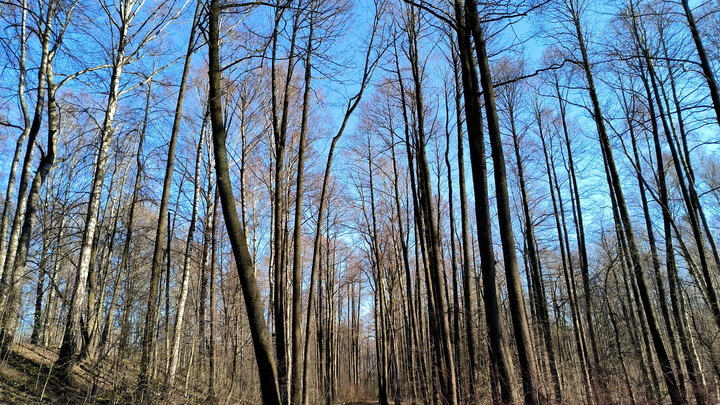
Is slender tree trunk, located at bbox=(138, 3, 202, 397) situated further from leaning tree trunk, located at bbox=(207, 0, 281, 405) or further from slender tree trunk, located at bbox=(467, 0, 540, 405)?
slender tree trunk, located at bbox=(467, 0, 540, 405)

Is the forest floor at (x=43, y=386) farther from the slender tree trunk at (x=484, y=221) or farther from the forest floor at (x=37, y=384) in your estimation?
the slender tree trunk at (x=484, y=221)

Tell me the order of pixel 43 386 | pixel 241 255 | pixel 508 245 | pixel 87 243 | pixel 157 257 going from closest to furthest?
pixel 241 255 → pixel 508 245 → pixel 43 386 → pixel 87 243 → pixel 157 257

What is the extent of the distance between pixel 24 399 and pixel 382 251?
16536mm

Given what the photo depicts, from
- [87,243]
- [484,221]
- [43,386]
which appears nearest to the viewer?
[484,221]

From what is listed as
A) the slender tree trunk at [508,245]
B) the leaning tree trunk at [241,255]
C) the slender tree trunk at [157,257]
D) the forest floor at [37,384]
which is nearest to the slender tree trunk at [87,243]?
the forest floor at [37,384]

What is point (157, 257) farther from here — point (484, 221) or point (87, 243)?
point (484, 221)

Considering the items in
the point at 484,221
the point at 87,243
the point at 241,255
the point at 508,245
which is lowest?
the point at 241,255

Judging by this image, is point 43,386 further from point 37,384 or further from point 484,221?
point 484,221

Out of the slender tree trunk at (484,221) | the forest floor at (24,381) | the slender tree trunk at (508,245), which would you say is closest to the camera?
the slender tree trunk at (508,245)

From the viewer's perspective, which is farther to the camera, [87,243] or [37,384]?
[87,243]

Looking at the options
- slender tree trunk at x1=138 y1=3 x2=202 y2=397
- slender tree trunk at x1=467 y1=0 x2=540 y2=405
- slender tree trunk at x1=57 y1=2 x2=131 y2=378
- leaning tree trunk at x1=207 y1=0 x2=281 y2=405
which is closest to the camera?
leaning tree trunk at x1=207 y1=0 x2=281 y2=405

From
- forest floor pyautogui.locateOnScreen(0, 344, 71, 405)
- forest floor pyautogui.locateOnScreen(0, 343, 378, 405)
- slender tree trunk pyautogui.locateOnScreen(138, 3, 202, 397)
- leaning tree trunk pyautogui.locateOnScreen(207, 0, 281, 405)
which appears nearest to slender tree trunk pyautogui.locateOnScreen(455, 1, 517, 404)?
leaning tree trunk pyautogui.locateOnScreen(207, 0, 281, 405)

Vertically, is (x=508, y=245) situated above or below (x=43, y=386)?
above

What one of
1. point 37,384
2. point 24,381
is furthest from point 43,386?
point 24,381
